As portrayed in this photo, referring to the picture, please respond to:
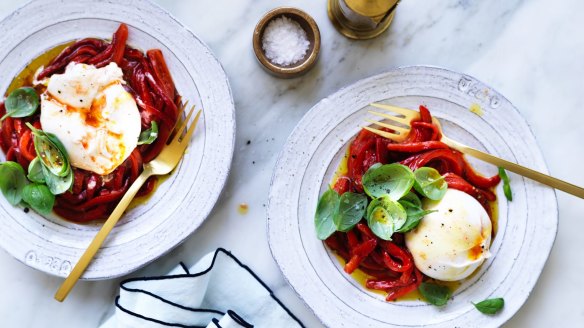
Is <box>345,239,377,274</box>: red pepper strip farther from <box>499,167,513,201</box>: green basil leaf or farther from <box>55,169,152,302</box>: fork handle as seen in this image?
<box>55,169,152,302</box>: fork handle

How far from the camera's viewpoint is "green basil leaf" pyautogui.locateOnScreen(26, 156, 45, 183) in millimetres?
2428

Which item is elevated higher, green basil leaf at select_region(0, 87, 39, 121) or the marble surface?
the marble surface

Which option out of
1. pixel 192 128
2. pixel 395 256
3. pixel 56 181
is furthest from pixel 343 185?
pixel 56 181

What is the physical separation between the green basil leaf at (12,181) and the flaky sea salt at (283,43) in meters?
1.09

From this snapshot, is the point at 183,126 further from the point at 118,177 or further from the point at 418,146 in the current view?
the point at 418,146

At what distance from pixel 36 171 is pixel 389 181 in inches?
53.5

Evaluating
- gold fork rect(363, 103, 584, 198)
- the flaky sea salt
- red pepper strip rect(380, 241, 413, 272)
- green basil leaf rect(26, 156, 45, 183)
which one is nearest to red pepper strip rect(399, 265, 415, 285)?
red pepper strip rect(380, 241, 413, 272)

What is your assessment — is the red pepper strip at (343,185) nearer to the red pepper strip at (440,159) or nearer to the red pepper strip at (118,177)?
the red pepper strip at (440,159)

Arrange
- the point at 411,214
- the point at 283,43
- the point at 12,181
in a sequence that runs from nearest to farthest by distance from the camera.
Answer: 1. the point at 411,214
2. the point at 12,181
3. the point at 283,43

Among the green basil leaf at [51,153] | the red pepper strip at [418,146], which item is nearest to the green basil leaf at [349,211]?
the red pepper strip at [418,146]

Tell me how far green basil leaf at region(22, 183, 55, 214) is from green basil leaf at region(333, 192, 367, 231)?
1100mm

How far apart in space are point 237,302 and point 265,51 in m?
1.06

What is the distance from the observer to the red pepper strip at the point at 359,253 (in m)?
2.45

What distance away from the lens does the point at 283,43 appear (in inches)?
103
